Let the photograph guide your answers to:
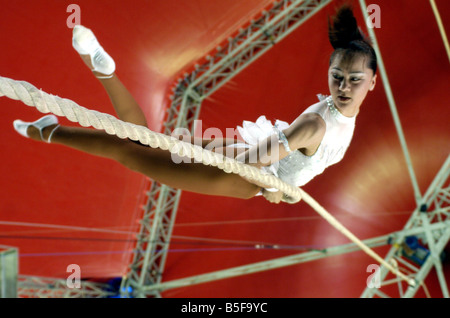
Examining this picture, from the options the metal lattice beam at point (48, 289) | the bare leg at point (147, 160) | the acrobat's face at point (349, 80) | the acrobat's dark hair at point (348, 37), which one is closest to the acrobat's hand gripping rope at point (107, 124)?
the bare leg at point (147, 160)

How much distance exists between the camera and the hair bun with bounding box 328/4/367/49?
56.2 inches

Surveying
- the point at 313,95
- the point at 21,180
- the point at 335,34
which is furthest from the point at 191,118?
the point at 335,34

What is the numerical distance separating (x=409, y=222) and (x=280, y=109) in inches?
57.3

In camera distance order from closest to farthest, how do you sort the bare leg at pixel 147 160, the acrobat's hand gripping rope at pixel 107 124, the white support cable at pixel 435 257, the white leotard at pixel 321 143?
1. the acrobat's hand gripping rope at pixel 107 124
2. the bare leg at pixel 147 160
3. the white leotard at pixel 321 143
4. the white support cable at pixel 435 257

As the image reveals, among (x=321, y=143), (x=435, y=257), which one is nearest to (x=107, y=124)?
(x=321, y=143)

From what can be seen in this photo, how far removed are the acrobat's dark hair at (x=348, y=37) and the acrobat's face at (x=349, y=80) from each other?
18 mm

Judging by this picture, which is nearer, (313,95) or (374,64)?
(374,64)

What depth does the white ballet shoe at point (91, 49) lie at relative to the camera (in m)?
1.44

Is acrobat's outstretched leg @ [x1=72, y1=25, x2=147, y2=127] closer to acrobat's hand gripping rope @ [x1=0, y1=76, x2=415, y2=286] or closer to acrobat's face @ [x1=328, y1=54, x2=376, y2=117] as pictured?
acrobat's hand gripping rope @ [x1=0, y1=76, x2=415, y2=286]

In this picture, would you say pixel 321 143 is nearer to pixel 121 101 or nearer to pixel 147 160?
pixel 147 160

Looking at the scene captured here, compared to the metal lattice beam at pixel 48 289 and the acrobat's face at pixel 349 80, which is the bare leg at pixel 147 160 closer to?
the acrobat's face at pixel 349 80

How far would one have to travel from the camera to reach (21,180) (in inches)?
102

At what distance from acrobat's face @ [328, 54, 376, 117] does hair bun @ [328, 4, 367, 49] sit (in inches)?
2.3
